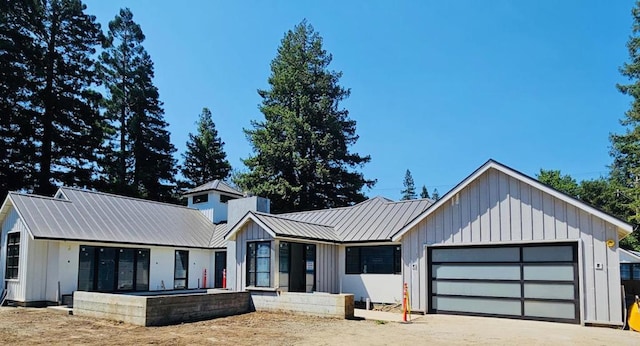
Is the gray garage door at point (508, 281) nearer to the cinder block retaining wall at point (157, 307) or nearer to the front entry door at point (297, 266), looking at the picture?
the front entry door at point (297, 266)

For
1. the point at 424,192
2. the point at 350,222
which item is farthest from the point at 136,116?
the point at 424,192

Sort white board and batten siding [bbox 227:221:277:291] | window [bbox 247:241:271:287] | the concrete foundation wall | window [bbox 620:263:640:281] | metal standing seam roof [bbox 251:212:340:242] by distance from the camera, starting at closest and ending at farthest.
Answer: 1. the concrete foundation wall
2. window [bbox 247:241:271:287]
3. metal standing seam roof [bbox 251:212:340:242]
4. white board and batten siding [bbox 227:221:277:291]
5. window [bbox 620:263:640:281]

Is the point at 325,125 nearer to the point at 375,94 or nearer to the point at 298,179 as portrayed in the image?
the point at 298,179

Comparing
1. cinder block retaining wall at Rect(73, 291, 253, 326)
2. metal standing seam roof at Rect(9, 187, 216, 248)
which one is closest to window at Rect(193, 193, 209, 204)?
metal standing seam roof at Rect(9, 187, 216, 248)

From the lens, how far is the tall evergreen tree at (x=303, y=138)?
36156 mm

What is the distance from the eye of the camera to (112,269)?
18.9 m

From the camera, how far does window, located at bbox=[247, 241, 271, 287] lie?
16109 millimetres

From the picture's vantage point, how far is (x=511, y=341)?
32.5 feet

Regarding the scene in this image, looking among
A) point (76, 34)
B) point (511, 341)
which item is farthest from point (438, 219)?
point (76, 34)

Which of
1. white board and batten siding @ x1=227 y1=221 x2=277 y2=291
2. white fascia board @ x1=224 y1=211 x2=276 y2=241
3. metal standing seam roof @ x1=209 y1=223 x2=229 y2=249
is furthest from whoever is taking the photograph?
metal standing seam roof @ x1=209 y1=223 x2=229 y2=249

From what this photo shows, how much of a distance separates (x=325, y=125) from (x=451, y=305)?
24.4m

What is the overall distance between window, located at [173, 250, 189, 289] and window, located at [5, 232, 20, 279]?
5.92 m

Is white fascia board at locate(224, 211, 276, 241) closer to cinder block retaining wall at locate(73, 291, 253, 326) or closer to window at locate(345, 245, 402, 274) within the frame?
cinder block retaining wall at locate(73, 291, 253, 326)

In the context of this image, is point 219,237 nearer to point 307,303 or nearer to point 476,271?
point 307,303
